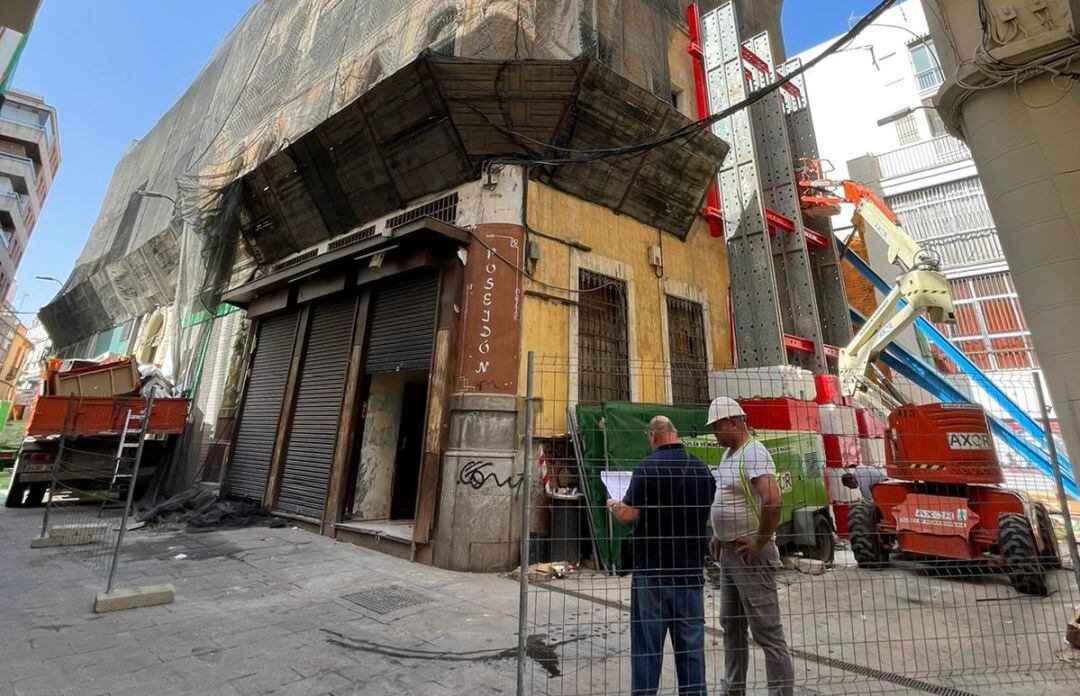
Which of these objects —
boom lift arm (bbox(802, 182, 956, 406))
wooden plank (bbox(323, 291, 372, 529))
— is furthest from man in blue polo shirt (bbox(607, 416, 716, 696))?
boom lift arm (bbox(802, 182, 956, 406))

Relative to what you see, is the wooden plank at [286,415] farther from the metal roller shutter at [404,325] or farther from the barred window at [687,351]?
the barred window at [687,351]

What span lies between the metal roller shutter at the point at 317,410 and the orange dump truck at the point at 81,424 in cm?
390

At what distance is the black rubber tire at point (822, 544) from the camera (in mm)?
7215

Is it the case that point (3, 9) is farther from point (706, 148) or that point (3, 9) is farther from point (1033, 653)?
point (706, 148)

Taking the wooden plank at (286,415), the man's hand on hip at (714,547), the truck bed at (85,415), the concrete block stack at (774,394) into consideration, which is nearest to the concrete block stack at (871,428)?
the concrete block stack at (774,394)

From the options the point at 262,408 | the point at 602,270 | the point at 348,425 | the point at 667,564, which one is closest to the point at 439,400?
the point at 348,425

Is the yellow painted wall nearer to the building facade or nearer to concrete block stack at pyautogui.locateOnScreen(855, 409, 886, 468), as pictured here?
concrete block stack at pyautogui.locateOnScreen(855, 409, 886, 468)

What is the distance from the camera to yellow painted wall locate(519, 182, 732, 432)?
8.05 m

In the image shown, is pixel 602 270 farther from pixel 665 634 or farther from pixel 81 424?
pixel 81 424

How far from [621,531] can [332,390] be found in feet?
21.1

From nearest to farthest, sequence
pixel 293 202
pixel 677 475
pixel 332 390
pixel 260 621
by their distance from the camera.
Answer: pixel 677 475, pixel 260 621, pixel 332 390, pixel 293 202

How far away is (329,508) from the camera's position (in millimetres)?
8664

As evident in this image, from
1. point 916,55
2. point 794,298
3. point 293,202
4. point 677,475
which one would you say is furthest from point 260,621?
point 916,55

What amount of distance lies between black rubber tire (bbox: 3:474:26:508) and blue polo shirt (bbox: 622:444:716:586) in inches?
601
